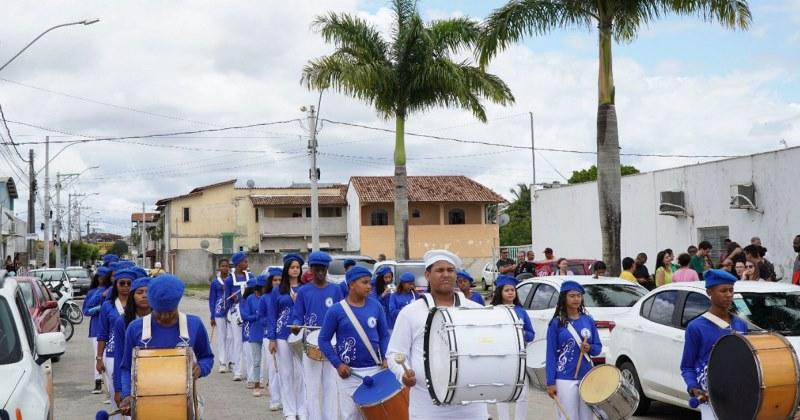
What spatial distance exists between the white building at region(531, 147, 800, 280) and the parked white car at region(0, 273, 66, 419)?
19.8 meters

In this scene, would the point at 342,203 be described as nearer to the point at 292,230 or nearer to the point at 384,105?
the point at 292,230

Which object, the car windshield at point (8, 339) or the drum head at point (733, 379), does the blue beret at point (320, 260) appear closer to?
the car windshield at point (8, 339)

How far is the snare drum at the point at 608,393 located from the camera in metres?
7.55

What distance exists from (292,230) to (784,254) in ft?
152

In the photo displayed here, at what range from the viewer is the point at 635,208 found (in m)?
30.5

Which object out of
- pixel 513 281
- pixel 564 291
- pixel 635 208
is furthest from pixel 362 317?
pixel 635 208

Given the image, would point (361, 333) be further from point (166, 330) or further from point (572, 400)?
point (166, 330)

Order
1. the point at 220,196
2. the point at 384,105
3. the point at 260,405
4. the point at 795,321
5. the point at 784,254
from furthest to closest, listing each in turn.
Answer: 1. the point at 220,196
2. the point at 384,105
3. the point at 784,254
4. the point at 260,405
5. the point at 795,321

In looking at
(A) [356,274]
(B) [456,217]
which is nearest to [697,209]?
(A) [356,274]

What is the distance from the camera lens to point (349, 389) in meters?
8.29

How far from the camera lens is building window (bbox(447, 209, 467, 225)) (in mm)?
62062

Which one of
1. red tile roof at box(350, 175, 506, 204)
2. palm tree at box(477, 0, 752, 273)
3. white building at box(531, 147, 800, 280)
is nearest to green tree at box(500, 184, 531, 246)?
red tile roof at box(350, 175, 506, 204)

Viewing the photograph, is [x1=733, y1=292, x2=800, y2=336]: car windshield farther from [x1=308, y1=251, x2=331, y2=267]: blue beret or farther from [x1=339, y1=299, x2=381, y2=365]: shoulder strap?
[x1=308, y1=251, x2=331, y2=267]: blue beret

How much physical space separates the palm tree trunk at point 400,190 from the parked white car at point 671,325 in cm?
1598
